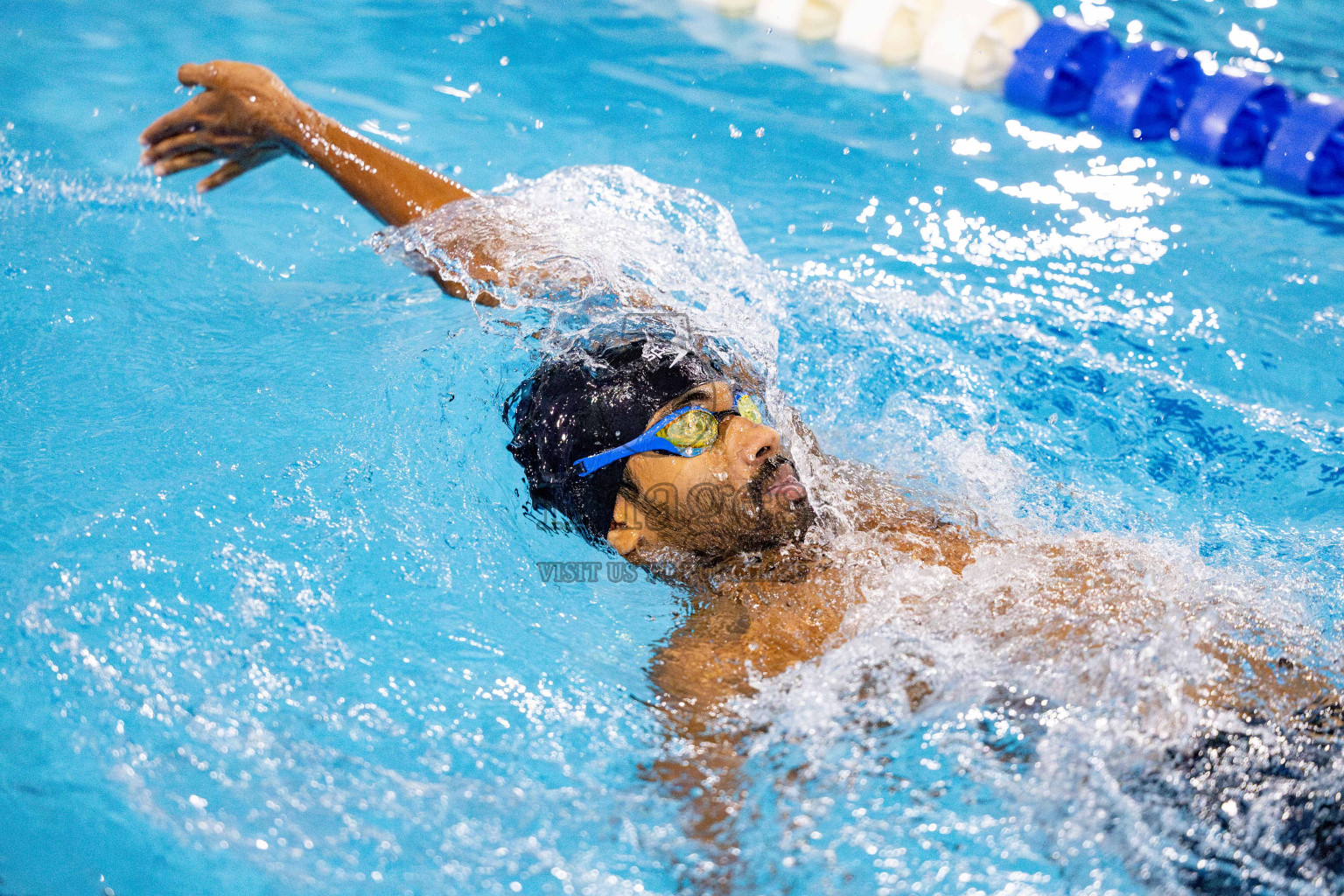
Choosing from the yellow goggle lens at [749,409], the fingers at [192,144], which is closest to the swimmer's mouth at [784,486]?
the yellow goggle lens at [749,409]

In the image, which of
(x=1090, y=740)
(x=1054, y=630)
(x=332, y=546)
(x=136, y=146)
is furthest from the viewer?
(x=136, y=146)

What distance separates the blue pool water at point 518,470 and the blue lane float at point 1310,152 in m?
0.12

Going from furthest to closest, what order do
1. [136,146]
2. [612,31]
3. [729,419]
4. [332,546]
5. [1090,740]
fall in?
[612,31], [136,146], [332,546], [729,419], [1090,740]

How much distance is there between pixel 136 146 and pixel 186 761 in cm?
315

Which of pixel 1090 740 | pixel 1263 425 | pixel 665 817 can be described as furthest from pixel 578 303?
pixel 1263 425

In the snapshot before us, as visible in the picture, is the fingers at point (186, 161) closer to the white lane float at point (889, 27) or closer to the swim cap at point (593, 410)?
the swim cap at point (593, 410)

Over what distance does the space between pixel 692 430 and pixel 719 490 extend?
0.54 feet

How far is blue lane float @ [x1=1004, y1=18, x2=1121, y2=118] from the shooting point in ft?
15.1

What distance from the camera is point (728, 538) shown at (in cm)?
240

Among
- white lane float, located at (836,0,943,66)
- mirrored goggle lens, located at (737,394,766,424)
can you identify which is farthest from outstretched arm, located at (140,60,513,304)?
white lane float, located at (836,0,943,66)

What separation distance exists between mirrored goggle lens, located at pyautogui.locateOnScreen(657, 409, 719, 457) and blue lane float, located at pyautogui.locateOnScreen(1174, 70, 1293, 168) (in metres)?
3.30

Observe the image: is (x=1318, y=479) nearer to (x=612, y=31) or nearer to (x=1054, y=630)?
(x=1054, y=630)

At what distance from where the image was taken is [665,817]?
194cm

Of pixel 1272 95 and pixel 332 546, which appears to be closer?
pixel 332 546
